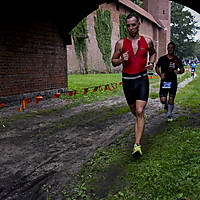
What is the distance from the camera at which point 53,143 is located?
419 centimetres

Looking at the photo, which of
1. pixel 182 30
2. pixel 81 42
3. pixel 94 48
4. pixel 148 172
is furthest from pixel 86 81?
pixel 182 30

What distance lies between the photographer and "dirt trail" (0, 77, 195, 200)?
108 inches

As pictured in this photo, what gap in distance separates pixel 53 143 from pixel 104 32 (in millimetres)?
24104

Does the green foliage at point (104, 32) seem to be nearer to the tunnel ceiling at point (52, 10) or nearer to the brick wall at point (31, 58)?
the tunnel ceiling at point (52, 10)

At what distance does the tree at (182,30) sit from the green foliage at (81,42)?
1608 inches

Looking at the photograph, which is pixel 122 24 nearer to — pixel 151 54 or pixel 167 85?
pixel 167 85

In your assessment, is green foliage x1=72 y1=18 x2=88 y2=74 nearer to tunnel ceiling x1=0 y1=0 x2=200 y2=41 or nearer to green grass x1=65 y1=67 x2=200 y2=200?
tunnel ceiling x1=0 y1=0 x2=200 y2=41

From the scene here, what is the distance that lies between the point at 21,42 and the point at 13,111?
2.67 meters

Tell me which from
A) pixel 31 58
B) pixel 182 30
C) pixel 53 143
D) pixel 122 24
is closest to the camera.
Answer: pixel 53 143

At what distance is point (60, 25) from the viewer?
1013 centimetres

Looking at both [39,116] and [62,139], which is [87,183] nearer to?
[62,139]

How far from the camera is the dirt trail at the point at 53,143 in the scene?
2752 millimetres

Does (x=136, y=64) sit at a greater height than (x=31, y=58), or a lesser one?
lesser

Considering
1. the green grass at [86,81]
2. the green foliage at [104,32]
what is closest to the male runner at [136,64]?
the green grass at [86,81]
